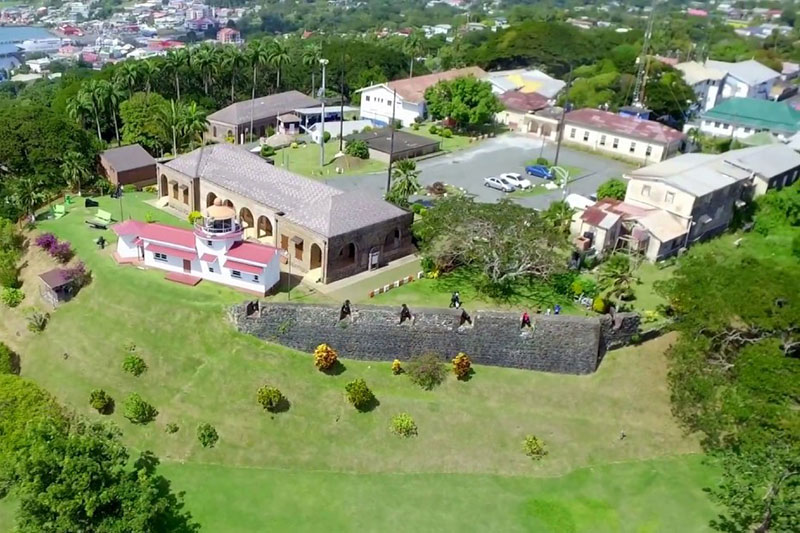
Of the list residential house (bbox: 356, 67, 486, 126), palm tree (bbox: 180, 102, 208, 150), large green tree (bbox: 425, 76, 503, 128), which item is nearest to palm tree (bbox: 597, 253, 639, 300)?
large green tree (bbox: 425, 76, 503, 128)

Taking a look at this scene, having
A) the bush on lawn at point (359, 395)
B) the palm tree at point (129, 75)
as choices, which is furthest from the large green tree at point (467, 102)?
the bush on lawn at point (359, 395)

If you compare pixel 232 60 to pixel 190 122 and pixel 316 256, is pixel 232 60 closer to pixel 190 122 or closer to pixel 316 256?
pixel 190 122

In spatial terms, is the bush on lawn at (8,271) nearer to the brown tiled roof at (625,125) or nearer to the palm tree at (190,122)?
the palm tree at (190,122)

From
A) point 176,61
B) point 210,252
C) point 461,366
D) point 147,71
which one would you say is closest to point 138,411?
point 210,252

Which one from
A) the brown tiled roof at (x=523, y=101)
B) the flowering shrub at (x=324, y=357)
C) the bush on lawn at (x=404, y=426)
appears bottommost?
the bush on lawn at (x=404, y=426)

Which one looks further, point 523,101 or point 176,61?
point 523,101
